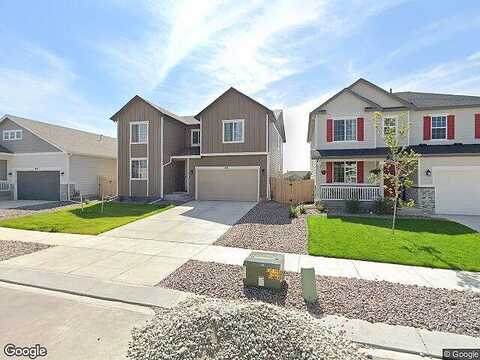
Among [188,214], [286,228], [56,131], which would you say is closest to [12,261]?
[188,214]

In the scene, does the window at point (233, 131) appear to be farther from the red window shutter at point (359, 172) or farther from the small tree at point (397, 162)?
the small tree at point (397, 162)

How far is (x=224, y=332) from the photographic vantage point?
146 inches

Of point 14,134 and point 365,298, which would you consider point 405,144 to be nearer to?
point 365,298

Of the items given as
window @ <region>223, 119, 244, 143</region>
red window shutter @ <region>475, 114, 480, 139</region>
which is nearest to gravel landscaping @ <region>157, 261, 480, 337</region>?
window @ <region>223, 119, 244, 143</region>

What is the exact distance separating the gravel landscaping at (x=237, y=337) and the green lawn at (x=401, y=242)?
16.1 ft

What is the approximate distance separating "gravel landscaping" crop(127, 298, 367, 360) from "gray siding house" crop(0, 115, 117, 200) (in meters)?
22.1

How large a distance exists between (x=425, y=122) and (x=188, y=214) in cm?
1594

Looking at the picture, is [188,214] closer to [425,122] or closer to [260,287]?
[260,287]

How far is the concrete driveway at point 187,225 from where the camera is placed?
1065 cm

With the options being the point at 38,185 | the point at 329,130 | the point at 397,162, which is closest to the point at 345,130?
the point at 329,130

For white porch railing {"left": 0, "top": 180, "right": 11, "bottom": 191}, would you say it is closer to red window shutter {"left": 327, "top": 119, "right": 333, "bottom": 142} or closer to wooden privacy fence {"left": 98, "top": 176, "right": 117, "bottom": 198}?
wooden privacy fence {"left": 98, "top": 176, "right": 117, "bottom": 198}

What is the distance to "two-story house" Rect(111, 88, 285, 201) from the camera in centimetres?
1986

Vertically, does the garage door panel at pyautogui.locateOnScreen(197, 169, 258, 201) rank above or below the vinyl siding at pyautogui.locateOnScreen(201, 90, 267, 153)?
below

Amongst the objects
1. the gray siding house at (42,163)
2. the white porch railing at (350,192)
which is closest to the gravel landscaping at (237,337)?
the white porch railing at (350,192)
